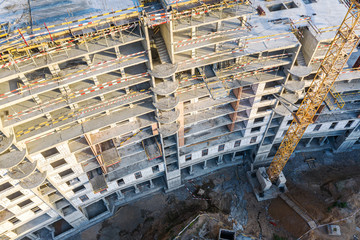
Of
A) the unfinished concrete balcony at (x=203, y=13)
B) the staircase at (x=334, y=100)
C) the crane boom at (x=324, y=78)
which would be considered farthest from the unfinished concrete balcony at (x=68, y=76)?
the staircase at (x=334, y=100)

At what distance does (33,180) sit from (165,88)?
2060 cm

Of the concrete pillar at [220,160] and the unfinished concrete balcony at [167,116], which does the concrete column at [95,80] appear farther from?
the concrete pillar at [220,160]

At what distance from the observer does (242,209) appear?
51500 mm

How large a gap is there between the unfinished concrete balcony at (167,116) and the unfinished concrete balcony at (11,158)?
17203mm

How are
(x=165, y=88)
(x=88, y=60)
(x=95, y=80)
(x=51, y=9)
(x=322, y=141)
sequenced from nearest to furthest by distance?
(x=51, y=9), (x=88, y=60), (x=95, y=80), (x=165, y=88), (x=322, y=141)

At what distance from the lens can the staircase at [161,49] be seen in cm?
3488

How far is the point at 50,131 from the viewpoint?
110 feet

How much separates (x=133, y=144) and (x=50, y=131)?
14.7m

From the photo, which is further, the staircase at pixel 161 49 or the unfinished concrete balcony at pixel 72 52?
the staircase at pixel 161 49

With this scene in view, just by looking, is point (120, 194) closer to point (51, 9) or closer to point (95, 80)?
point (95, 80)

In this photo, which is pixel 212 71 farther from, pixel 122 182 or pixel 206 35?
pixel 122 182

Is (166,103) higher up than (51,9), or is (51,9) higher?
(51,9)

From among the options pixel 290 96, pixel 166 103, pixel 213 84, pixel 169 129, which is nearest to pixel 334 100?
pixel 290 96

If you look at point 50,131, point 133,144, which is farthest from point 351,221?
point 50,131
